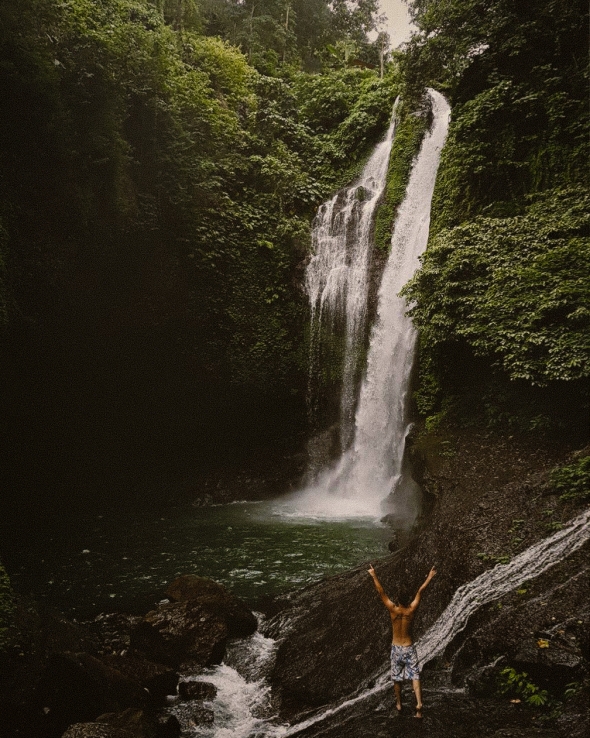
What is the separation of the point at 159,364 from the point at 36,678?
424 inches

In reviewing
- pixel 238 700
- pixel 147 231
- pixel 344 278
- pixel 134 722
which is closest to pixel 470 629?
pixel 238 700

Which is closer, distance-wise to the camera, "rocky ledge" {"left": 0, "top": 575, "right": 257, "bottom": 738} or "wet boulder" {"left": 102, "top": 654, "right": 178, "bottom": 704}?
"rocky ledge" {"left": 0, "top": 575, "right": 257, "bottom": 738}

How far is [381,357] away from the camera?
15320 millimetres

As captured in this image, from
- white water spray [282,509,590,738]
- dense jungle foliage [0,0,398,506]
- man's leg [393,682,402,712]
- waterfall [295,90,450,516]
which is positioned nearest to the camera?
man's leg [393,682,402,712]

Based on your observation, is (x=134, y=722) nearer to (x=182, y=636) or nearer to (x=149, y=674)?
(x=149, y=674)

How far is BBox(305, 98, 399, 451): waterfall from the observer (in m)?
16.1

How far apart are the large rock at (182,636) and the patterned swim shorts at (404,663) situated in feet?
10.1

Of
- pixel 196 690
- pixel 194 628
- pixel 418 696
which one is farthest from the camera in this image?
pixel 194 628

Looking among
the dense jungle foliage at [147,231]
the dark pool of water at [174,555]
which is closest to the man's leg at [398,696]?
the dark pool of water at [174,555]

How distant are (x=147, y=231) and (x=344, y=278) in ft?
22.7

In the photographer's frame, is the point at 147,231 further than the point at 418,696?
Yes

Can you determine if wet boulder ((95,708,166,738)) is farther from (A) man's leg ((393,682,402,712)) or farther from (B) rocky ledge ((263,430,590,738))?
(A) man's leg ((393,682,402,712))

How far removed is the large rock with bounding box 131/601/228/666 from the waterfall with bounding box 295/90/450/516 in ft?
21.4

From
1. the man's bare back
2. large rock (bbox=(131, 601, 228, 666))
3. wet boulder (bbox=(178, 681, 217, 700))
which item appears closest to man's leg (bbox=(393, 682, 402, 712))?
the man's bare back
